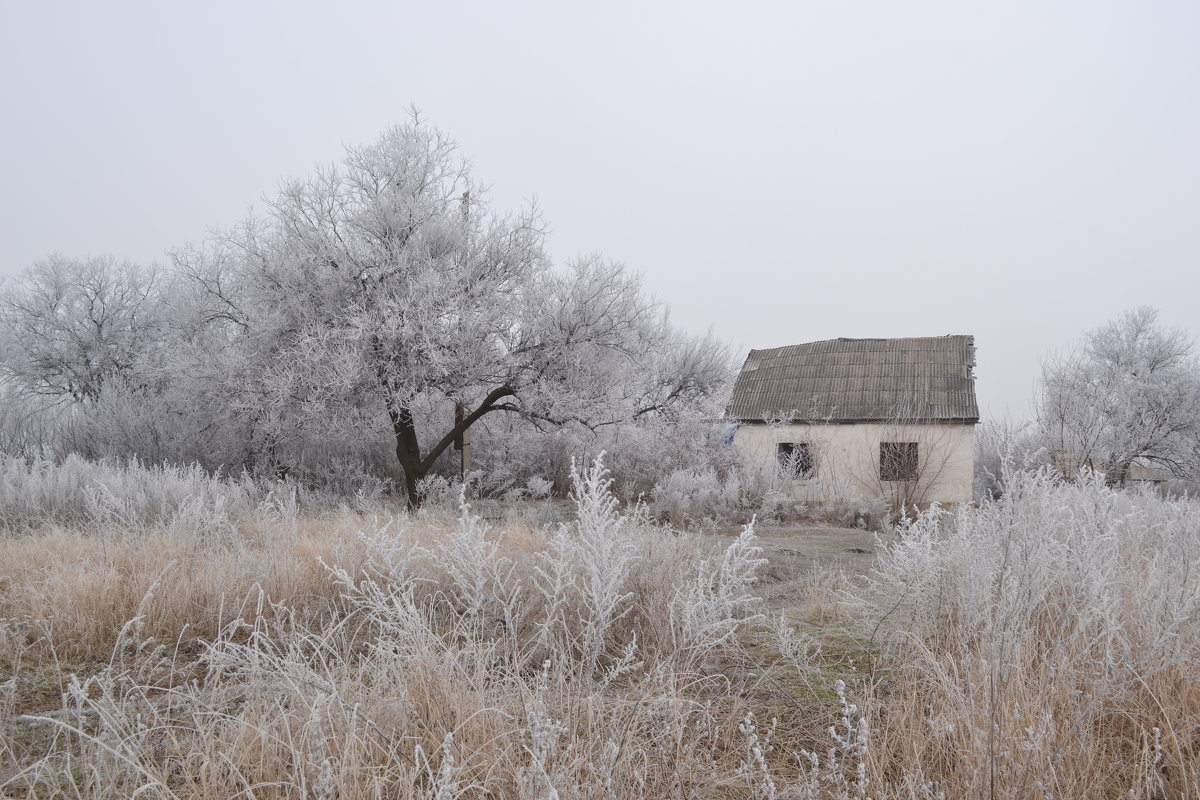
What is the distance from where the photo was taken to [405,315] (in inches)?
423

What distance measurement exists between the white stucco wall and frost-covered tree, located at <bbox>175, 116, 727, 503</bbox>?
662cm

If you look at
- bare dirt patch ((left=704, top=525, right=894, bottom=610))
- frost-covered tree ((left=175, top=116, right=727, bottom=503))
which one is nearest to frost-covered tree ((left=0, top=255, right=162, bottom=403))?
frost-covered tree ((left=175, top=116, right=727, bottom=503))

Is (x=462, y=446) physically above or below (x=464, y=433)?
below

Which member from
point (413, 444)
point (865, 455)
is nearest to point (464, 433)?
Answer: point (413, 444)

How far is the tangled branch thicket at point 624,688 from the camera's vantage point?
2246 mm

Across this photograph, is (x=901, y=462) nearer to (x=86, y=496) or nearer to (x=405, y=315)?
(x=405, y=315)

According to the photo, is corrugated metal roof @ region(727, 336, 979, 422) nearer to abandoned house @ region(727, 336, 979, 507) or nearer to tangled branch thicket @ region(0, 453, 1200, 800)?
abandoned house @ region(727, 336, 979, 507)

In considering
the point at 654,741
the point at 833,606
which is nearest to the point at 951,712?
the point at 654,741

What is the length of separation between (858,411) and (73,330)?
19490 mm

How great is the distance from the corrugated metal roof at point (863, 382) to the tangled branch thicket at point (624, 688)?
1595 cm

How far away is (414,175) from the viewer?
1246 cm

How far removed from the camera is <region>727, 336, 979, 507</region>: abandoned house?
17812 millimetres

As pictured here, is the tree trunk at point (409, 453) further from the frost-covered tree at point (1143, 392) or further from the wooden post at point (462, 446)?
the frost-covered tree at point (1143, 392)

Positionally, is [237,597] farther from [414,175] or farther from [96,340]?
[96,340]
